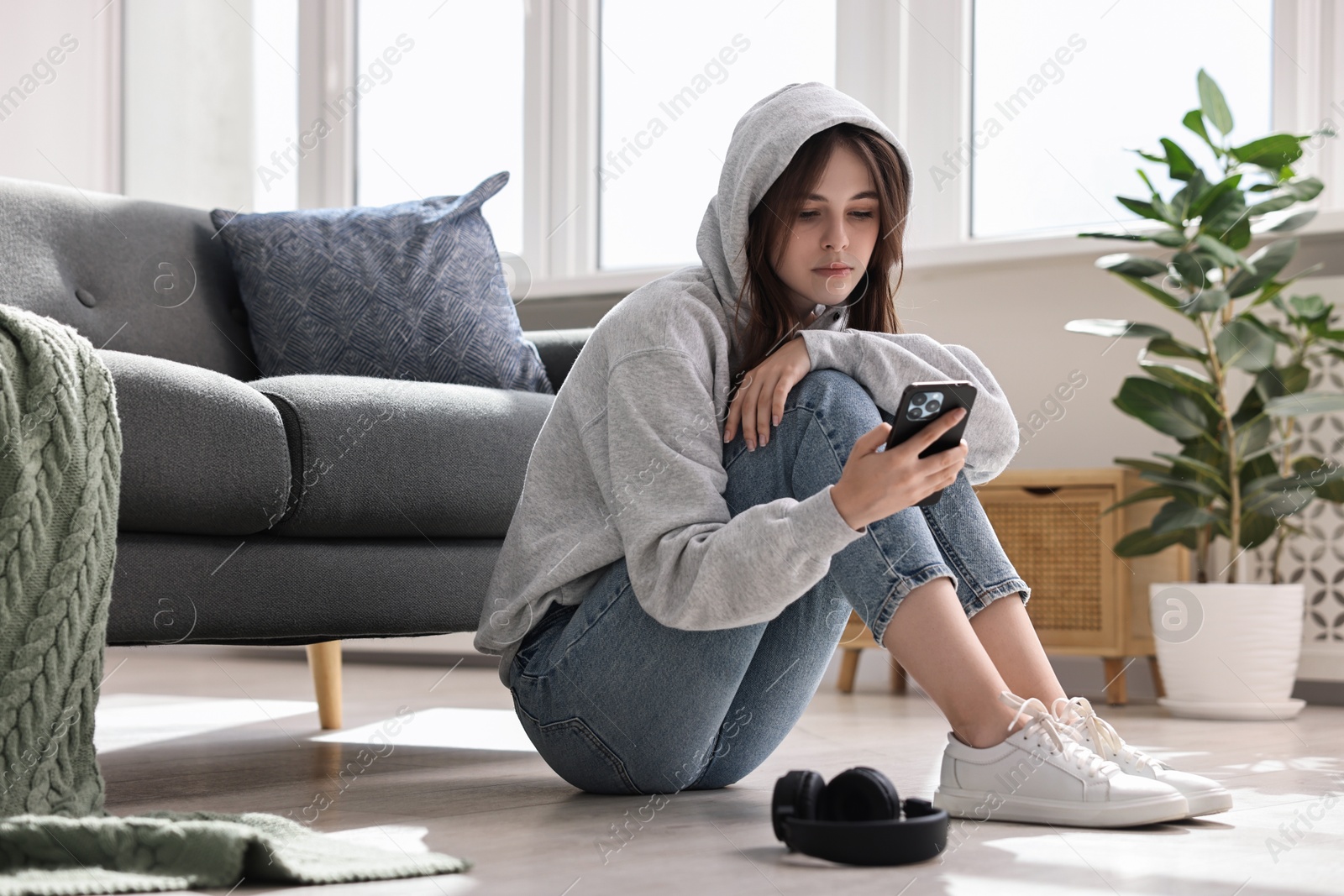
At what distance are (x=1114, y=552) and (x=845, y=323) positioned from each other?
4.29 feet

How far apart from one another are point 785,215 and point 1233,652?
1.43 meters

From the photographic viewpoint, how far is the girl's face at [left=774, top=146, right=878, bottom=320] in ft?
4.21

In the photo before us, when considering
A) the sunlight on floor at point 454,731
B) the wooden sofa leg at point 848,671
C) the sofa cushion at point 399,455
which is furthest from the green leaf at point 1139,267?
the sunlight on floor at point 454,731

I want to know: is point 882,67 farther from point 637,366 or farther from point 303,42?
point 637,366

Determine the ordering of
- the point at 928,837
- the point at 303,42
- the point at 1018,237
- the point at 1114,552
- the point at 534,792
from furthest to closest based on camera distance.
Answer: the point at 303,42
the point at 1018,237
the point at 1114,552
the point at 534,792
the point at 928,837

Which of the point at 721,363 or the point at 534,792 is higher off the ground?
the point at 721,363

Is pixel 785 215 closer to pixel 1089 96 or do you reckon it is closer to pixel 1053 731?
pixel 1053 731

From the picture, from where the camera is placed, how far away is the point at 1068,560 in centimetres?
256

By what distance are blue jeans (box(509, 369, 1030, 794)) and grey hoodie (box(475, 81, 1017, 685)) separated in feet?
0.09

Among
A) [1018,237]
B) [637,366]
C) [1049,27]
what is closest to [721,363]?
[637,366]

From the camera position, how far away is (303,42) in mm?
3996

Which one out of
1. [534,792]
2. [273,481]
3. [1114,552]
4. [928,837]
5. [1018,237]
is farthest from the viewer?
[1018,237]

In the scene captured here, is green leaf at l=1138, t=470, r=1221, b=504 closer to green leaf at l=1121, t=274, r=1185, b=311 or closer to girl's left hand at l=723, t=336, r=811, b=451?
green leaf at l=1121, t=274, r=1185, b=311

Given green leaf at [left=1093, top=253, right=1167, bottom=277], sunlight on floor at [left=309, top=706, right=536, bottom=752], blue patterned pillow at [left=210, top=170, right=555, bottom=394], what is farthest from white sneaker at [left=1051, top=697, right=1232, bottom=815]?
green leaf at [left=1093, top=253, right=1167, bottom=277]
